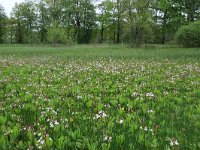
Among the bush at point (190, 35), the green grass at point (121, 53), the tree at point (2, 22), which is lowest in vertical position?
the green grass at point (121, 53)

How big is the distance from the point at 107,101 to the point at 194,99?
2.49 metres

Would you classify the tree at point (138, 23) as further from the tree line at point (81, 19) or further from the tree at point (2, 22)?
the tree at point (2, 22)

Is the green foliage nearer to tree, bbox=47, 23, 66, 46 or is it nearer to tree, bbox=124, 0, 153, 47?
tree, bbox=47, 23, 66, 46

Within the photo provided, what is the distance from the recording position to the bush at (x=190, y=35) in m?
42.1

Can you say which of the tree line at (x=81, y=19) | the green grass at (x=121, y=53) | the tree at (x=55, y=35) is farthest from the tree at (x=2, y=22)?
the green grass at (x=121, y=53)

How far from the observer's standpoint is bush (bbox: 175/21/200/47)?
42062 mm

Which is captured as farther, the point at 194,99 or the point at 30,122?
the point at 194,99

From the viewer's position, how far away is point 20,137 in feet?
12.9

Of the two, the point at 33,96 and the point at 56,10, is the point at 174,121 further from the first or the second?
the point at 56,10

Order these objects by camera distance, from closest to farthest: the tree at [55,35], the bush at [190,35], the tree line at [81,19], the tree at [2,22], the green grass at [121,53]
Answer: the green grass at [121,53], the bush at [190,35], the tree at [55,35], the tree line at [81,19], the tree at [2,22]

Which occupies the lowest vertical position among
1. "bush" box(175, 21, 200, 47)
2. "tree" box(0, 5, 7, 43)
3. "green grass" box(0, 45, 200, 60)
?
"green grass" box(0, 45, 200, 60)

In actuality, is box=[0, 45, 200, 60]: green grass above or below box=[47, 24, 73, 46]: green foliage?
below

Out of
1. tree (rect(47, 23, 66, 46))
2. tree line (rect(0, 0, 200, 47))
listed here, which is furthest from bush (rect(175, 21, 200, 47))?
tree (rect(47, 23, 66, 46))

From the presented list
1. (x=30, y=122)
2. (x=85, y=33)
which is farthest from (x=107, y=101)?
(x=85, y=33)
